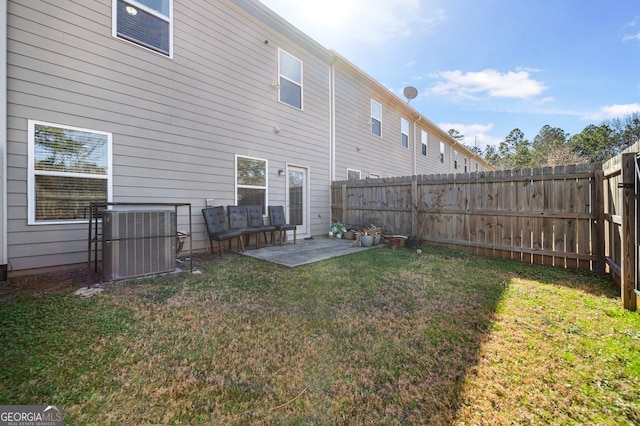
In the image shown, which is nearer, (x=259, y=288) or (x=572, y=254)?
(x=259, y=288)

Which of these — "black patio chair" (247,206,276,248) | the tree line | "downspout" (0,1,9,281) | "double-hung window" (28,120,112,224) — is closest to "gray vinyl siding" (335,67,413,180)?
"black patio chair" (247,206,276,248)

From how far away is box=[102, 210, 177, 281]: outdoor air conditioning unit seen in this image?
3.32 m

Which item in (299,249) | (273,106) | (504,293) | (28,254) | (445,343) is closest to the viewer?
→ (445,343)

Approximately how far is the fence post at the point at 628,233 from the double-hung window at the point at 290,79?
20.8 ft

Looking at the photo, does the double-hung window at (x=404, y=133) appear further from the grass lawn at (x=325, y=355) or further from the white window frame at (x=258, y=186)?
the grass lawn at (x=325, y=355)

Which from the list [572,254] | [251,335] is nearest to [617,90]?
[572,254]

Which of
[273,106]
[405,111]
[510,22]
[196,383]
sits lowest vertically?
[196,383]

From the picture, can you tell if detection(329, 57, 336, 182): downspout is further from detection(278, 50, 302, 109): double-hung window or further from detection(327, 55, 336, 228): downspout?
detection(278, 50, 302, 109): double-hung window

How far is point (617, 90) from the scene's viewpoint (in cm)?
1648

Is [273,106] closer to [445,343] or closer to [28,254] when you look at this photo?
[28,254]

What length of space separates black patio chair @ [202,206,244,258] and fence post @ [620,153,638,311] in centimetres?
526

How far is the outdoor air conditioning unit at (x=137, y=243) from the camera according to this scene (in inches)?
131

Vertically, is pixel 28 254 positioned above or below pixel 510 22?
below

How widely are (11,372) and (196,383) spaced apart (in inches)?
44.9
